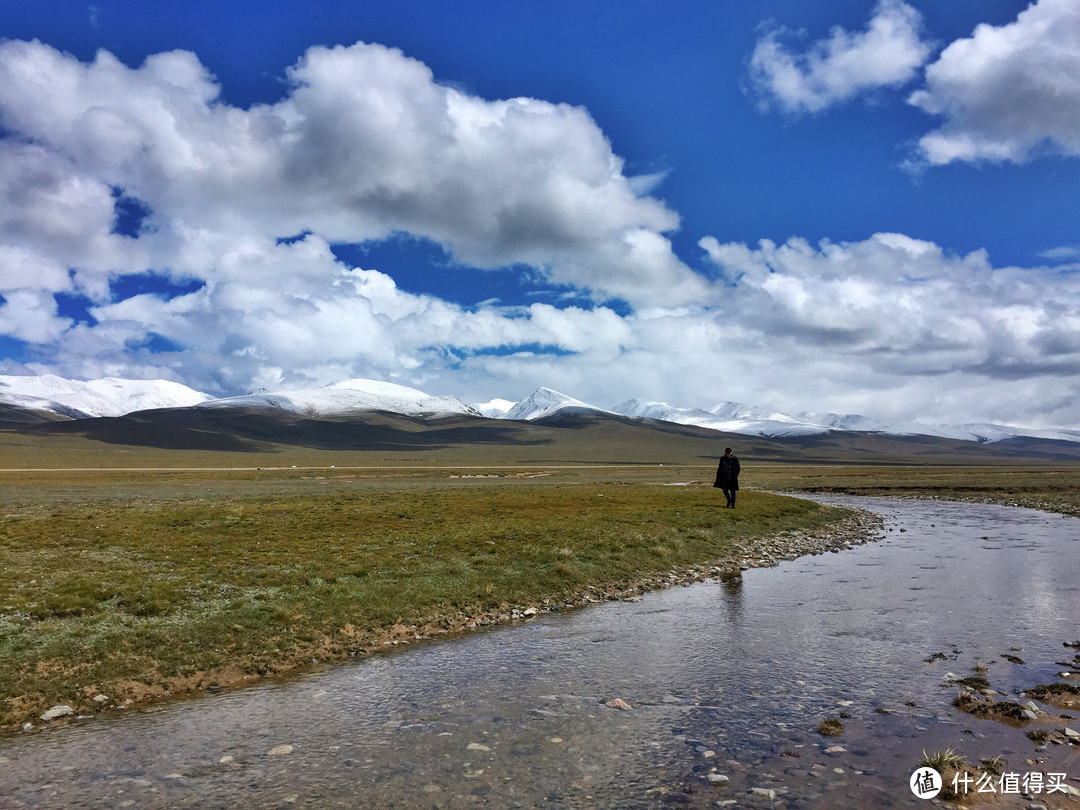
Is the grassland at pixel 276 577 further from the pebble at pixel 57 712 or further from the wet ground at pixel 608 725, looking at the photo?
the wet ground at pixel 608 725

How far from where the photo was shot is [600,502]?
182 feet

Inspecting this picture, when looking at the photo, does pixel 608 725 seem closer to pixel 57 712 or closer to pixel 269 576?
pixel 57 712

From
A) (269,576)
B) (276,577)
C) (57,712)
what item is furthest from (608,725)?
(269,576)

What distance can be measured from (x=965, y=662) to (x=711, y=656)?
650 centimetres

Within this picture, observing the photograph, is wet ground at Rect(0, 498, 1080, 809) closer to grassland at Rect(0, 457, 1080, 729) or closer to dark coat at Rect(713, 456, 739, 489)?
grassland at Rect(0, 457, 1080, 729)

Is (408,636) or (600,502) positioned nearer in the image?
(408,636)

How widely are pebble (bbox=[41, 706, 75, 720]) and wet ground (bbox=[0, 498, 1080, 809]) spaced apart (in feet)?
2.30

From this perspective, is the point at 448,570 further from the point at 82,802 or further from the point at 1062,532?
the point at 1062,532

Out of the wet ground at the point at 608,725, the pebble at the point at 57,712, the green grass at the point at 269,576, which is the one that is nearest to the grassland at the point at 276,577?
the green grass at the point at 269,576

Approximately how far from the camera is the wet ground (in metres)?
10.8

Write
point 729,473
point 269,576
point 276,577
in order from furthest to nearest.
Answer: point 729,473 → point 269,576 → point 276,577

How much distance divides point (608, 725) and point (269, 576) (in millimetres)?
15884

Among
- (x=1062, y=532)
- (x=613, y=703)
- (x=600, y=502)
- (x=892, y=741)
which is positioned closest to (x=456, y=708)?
(x=613, y=703)

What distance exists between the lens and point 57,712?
14.3 m
